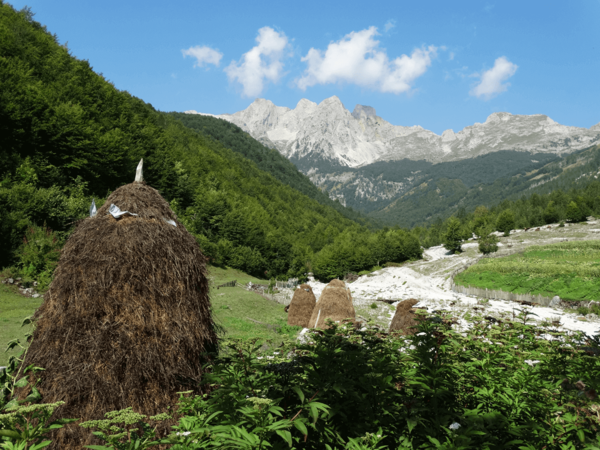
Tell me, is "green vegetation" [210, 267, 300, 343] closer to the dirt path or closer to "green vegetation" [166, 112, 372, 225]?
the dirt path

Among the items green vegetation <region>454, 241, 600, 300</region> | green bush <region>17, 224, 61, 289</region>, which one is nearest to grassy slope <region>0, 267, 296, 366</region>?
green bush <region>17, 224, 61, 289</region>

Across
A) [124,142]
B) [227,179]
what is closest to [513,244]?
[227,179]

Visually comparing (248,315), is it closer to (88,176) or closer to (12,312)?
(12,312)

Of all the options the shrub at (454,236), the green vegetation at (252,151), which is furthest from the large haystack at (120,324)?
the green vegetation at (252,151)

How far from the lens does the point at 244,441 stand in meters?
2.24

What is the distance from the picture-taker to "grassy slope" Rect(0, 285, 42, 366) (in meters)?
11.8

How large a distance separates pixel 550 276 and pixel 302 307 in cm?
3340

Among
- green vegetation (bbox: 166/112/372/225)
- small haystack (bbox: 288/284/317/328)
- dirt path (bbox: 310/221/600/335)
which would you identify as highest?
green vegetation (bbox: 166/112/372/225)

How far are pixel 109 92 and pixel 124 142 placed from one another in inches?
649

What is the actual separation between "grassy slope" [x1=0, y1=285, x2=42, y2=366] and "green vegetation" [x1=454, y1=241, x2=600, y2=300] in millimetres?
41759

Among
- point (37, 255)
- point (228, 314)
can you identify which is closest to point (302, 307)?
point (228, 314)

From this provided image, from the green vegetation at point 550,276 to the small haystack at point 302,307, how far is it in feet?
90.1

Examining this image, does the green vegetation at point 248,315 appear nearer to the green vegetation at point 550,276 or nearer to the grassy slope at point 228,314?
the grassy slope at point 228,314

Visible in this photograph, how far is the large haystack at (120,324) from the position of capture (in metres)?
4.27
